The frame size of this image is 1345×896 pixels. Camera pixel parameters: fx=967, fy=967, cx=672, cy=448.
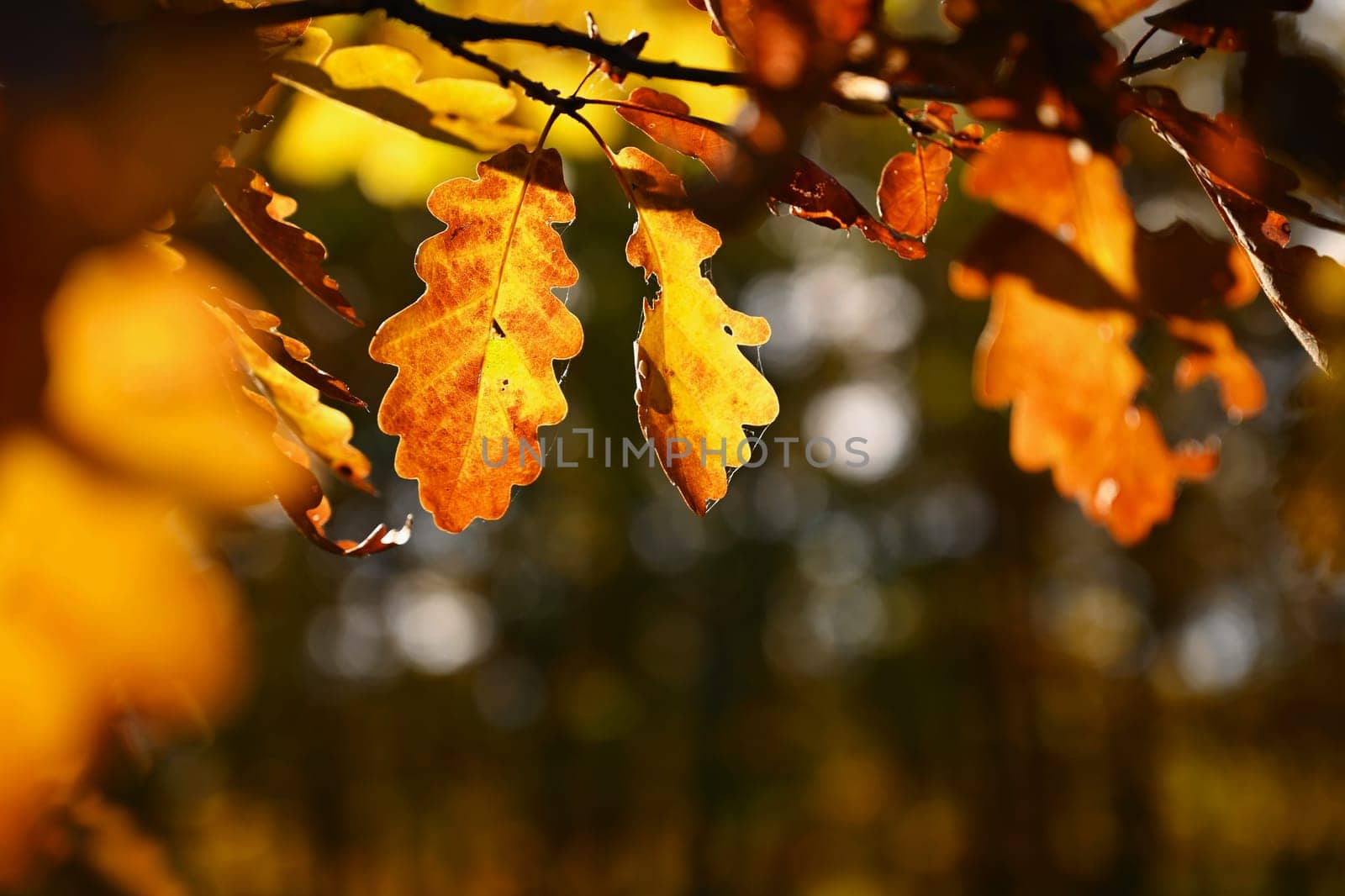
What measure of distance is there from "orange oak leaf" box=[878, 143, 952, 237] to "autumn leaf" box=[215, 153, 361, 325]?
0.52 meters

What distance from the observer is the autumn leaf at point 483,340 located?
94cm

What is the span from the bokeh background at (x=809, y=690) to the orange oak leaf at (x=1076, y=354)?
12762 mm

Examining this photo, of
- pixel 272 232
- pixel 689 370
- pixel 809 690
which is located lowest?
pixel 809 690

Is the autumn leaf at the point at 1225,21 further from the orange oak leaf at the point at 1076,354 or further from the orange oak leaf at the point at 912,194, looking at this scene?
the orange oak leaf at the point at 912,194

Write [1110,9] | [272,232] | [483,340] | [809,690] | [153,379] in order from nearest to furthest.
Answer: [1110,9]
[153,379]
[272,232]
[483,340]
[809,690]

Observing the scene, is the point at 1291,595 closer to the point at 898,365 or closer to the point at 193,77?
the point at 898,365

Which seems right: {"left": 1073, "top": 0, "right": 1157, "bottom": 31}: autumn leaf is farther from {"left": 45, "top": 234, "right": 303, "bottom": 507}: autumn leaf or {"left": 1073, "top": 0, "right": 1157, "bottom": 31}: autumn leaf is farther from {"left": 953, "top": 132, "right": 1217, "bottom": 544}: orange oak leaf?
{"left": 45, "top": 234, "right": 303, "bottom": 507}: autumn leaf

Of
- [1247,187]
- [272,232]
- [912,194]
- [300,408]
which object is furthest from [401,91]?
[1247,187]

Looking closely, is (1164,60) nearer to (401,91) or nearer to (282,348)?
(401,91)

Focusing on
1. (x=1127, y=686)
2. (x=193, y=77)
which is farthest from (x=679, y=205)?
(x=1127, y=686)

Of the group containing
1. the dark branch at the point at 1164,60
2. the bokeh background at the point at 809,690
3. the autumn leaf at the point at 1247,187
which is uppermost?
the dark branch at the point at 1164,60

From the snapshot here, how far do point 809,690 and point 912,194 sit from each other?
16819 mm

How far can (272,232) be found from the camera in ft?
2.86

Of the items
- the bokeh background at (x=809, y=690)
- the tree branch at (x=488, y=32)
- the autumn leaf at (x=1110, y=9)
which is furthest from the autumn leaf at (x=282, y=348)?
the bokeh background at (x=809, y=690)
